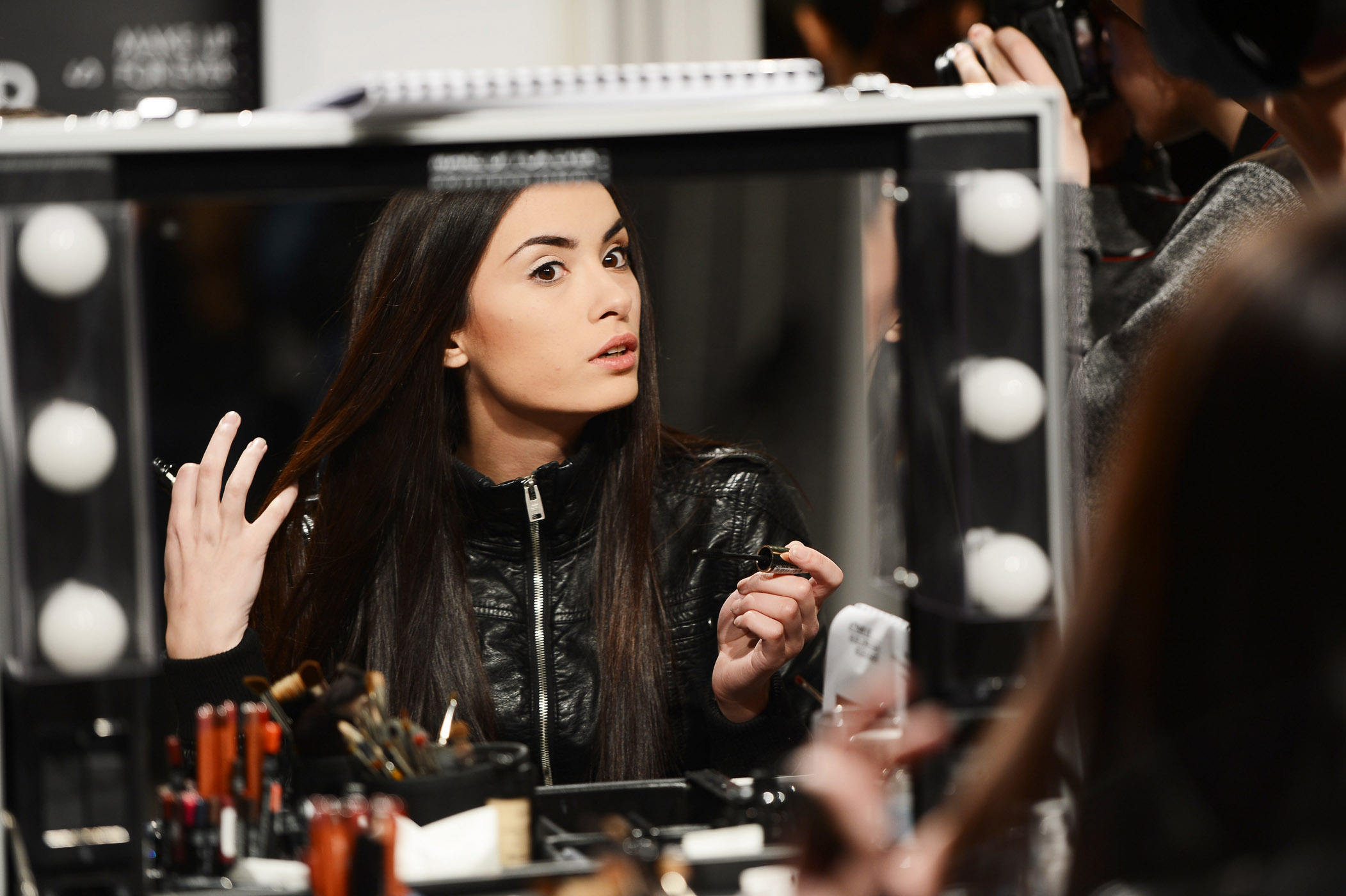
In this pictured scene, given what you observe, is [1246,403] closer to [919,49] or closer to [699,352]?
[699,352]

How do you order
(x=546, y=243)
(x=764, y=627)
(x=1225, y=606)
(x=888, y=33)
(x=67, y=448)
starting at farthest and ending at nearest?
(x=888, y=33) → (x=546, y=243) → (x=764, y=627) → (x=67, y=448) → (x=1225, y=606)

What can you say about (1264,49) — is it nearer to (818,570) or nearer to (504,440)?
(818,570)

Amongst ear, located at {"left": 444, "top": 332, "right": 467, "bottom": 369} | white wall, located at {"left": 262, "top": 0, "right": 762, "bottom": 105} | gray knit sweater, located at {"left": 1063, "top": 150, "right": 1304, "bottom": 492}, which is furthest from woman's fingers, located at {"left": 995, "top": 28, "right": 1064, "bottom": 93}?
white wall, located at {"left": 262, "top": 0, "right": 762, "bottom": 105}

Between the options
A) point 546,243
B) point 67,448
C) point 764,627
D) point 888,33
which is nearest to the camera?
point 67,448

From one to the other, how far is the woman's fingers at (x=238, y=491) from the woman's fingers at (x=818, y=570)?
1.37 feet

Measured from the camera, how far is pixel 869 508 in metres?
0.98

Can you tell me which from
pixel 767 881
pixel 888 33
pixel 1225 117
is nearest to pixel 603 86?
pixel 767 881

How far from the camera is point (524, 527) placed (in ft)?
3.67

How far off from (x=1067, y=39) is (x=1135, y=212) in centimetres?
21

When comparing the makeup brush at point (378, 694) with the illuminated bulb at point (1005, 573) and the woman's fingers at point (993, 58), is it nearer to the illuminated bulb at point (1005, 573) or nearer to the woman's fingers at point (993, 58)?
the illuminated bulb at point (1005, 573)

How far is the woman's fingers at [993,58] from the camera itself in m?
1.03

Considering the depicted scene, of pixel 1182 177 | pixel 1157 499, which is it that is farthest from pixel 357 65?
pixel 1157 499

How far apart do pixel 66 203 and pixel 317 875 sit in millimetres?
380

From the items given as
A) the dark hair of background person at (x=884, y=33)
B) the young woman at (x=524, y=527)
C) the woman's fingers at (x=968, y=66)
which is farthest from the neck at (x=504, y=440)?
the dark hair of background person at (x=884, y=33)
